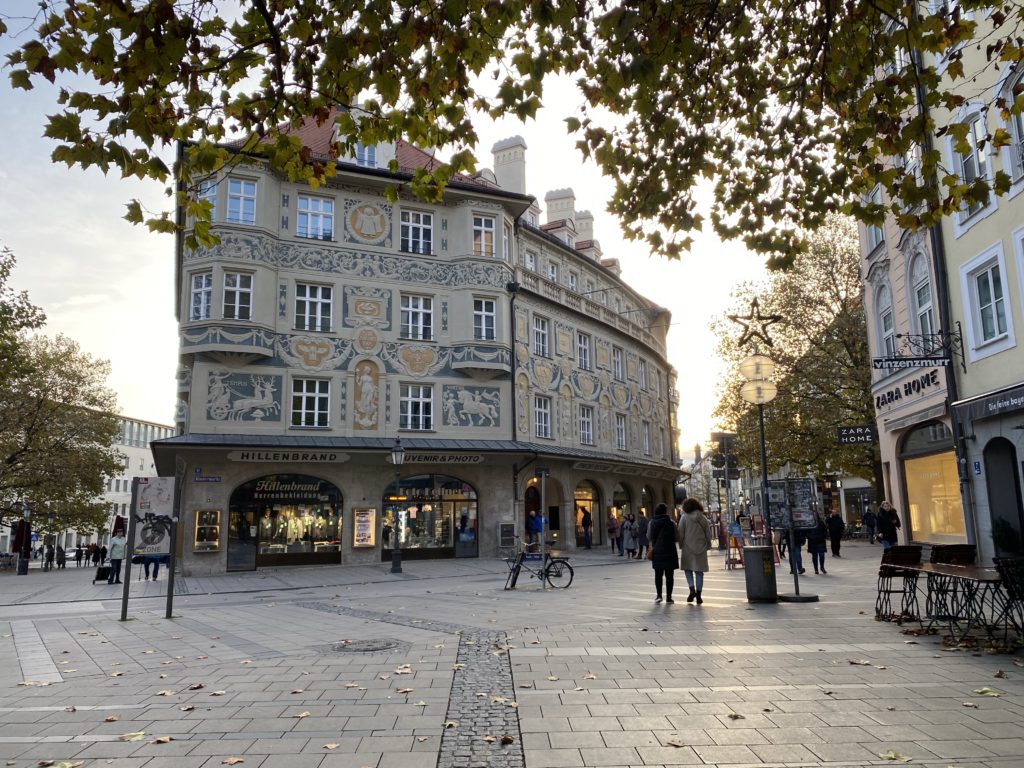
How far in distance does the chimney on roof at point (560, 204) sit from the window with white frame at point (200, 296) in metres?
22.3

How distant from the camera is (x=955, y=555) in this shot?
988 centimetres

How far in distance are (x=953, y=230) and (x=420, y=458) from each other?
17.7m

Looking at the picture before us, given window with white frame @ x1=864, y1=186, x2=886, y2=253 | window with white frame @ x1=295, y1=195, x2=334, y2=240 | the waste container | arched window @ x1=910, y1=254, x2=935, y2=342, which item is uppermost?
window with white frame @ x1=295, y1=195, x2=334, y2=240

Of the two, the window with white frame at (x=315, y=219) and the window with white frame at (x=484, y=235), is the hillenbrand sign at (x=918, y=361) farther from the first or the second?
the window with white frame at (x=315, y=219)

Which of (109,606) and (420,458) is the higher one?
(420,458)

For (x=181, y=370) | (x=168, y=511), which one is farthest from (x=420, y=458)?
(x=168, y=511)

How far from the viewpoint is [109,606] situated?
15.5m

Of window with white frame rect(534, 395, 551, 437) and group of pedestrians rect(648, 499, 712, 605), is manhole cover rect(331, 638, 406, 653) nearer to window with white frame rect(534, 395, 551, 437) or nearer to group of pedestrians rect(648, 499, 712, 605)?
group of pedestrians rect(648, 499, 712, 605)

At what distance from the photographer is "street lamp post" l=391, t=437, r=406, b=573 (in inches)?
901

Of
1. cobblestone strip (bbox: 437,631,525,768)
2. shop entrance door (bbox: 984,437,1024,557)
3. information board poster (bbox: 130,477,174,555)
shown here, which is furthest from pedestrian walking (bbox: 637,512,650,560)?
cobblestone strip (bbox: 437,631,525,768)

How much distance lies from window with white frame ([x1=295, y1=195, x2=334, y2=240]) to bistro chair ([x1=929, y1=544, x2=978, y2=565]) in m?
22.5

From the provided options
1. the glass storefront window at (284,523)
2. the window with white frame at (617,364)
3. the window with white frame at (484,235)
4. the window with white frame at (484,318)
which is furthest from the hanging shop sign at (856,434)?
the window with white frame at (617,364)

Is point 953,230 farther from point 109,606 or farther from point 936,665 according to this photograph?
point 109,606

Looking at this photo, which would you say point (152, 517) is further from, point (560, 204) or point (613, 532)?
point (560, 204)
